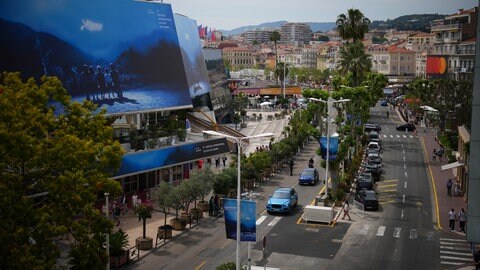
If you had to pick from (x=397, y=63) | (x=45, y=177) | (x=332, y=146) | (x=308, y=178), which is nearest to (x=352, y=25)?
(x=308, y=178)

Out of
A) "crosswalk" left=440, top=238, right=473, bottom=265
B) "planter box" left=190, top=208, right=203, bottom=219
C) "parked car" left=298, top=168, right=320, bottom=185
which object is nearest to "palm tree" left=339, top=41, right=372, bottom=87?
"parked car" left=298, top=168, right=320, bottom=185

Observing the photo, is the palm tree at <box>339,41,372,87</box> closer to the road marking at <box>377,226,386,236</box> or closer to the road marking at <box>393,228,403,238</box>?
the road marking at <box>377,226,386,236</box>

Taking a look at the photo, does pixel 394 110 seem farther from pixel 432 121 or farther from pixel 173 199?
pixel 173 199

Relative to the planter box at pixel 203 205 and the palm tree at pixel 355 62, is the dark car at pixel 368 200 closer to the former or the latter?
the planter box at pixel 203 205

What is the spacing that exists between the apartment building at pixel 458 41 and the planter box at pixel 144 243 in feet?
210

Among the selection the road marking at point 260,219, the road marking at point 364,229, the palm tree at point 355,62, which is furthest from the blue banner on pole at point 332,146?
the palm tree at point 355,62

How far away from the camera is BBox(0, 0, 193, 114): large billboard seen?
3634 cm

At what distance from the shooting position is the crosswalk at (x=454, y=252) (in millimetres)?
28750

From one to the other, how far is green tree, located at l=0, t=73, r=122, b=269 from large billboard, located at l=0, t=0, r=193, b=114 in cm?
1768

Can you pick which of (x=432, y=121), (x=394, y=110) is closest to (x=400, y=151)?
(x=432, y=121)

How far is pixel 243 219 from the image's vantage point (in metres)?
23.8

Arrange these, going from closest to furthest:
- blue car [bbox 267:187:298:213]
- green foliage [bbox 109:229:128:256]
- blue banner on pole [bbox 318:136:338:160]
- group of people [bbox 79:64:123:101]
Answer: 1. green foliage [bbox 109:229:128:256]
2. blue car [bbox 267:187:298:213]
3. blue banner on pole [bbox 318:136:338:160]
4. group of people [bbox 79:64:123:101]

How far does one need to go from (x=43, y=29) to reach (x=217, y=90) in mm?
45658

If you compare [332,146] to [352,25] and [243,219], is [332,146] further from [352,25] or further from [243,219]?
[352,25]
